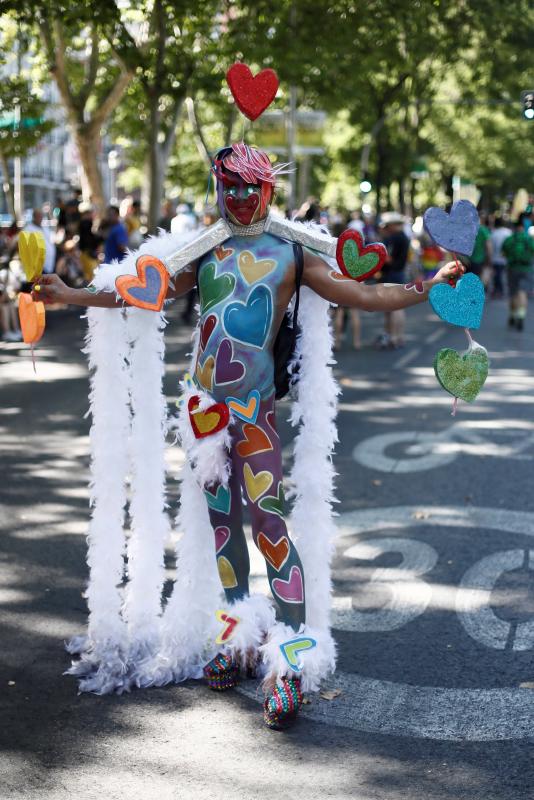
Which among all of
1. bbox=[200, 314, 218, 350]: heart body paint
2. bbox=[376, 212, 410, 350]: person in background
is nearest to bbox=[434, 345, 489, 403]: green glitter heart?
bbox=[200, 314, 218, 350]: heart body paint

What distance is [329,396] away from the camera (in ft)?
14.8

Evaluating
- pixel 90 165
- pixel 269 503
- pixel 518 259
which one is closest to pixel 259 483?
pixel 269 503

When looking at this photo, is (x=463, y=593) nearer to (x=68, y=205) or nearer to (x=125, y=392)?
(x=125, y=392)

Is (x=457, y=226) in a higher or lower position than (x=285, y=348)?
higher

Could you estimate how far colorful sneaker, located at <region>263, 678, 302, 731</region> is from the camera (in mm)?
4051

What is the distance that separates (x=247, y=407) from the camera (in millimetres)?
4266

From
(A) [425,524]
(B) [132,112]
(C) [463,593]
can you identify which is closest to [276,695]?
(C) [463,593]

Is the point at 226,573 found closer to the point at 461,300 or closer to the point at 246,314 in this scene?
the point at 246,314

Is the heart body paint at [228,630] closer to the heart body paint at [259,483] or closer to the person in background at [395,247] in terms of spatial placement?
the heart body paint at [259,483]

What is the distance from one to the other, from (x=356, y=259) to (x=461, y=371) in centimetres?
56

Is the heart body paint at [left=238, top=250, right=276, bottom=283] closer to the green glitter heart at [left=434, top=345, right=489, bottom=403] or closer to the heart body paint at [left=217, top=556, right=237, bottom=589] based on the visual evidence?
the green glitter heart at [left=434, top=345, right=489, bottom=403]

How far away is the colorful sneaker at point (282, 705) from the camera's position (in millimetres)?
4051

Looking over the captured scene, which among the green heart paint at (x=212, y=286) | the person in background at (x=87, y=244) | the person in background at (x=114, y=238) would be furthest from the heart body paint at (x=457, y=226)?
the person in background at (x=87, y=244)

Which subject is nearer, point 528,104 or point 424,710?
point 424,710
